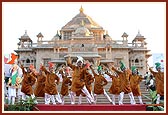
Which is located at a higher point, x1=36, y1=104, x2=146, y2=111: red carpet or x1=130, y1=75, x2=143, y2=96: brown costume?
x1=130, y1=75, x2=143, y2=96: brown costume

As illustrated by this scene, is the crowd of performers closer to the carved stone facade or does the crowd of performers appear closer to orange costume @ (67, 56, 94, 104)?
orange costume @ (67, 56, 94, 104)

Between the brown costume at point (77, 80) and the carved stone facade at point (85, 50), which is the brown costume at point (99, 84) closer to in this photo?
the brown costume at point (77, 80)

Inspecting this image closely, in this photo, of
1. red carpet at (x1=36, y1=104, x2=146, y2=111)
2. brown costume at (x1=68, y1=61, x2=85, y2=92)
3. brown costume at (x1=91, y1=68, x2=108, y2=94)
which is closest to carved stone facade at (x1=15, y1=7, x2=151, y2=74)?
brown costume at (x1=91, y1=68, x2=108, y2=94)

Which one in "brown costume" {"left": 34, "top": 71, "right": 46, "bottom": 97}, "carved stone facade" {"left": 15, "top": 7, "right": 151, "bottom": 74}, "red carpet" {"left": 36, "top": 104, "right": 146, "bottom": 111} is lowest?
"red carpet" {"left": 36, "top": 104, "right": 146, "bottom": 111}

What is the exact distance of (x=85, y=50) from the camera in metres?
34.6

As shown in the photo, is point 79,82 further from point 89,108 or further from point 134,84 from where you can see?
point 134,84

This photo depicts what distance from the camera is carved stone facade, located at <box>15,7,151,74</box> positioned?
34625 millimetres

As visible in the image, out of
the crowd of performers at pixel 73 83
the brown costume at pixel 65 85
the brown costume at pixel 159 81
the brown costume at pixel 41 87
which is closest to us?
the crowd of performers at pixel 73 83

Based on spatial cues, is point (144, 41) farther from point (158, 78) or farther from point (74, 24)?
point (158, 78)

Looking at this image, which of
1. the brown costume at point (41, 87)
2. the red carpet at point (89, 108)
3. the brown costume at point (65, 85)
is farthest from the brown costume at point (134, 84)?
the brown costume at point (41, 87)

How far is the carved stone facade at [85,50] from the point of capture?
3462 centimetres

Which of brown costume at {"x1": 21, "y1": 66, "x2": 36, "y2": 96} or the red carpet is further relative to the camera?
brown costume at {"x1": 21, "y1": 66, "x2": 36, "y2": 96}

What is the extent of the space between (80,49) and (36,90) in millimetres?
22469

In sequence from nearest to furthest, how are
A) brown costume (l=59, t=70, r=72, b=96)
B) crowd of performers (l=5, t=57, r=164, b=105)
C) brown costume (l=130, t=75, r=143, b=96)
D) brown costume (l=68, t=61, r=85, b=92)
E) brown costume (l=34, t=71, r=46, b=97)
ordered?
brown costume (l=68, t=61, r=85, b=92) < crowd of performers (l=5, t=57, r=164, b=105) < brown costume (l=34, t=71, r=46, b=97) < brown costume (l=59, t=70, r=72, b=96) < brown costume (l=130, t=75, r=143, b=96)
